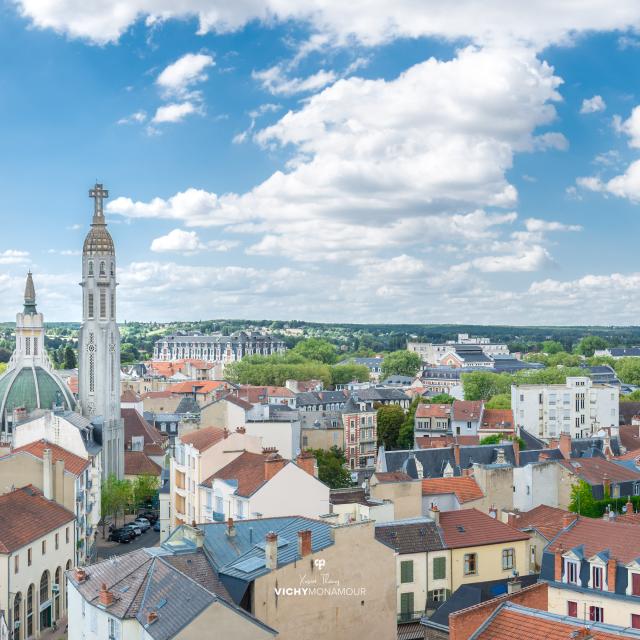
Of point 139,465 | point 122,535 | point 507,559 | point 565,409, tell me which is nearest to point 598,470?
point 507,559

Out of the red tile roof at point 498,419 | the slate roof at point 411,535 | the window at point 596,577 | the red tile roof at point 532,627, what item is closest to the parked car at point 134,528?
the slate roof at point 411,535

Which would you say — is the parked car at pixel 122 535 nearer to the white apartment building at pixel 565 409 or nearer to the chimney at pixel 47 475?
the chimney at pixel 47 475

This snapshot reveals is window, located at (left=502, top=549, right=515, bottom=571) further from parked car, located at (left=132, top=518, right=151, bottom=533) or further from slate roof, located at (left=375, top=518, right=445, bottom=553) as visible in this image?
parked car, located at (left=132, top=518, right=151, bottom=533)

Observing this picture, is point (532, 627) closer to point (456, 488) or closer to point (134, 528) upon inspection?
point (456, 488)

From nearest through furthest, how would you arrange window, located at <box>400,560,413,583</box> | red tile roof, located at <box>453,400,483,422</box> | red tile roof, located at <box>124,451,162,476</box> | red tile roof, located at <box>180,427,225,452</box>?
1. window, located at <box>400,560,413,583</box>
2. red tile roof, located at <box>180,427,225,452</box>
3. red tile roof, located at <box>124,451,162,476</box>
4. red tile roof, located at <box>453,400,483,422</box>

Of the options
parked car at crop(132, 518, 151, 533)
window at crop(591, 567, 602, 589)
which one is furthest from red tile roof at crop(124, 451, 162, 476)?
window at crop(591, 567, 602, 589)

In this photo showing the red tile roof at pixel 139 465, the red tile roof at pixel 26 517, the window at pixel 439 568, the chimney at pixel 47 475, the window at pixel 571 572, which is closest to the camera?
the window at pixel 571 572
